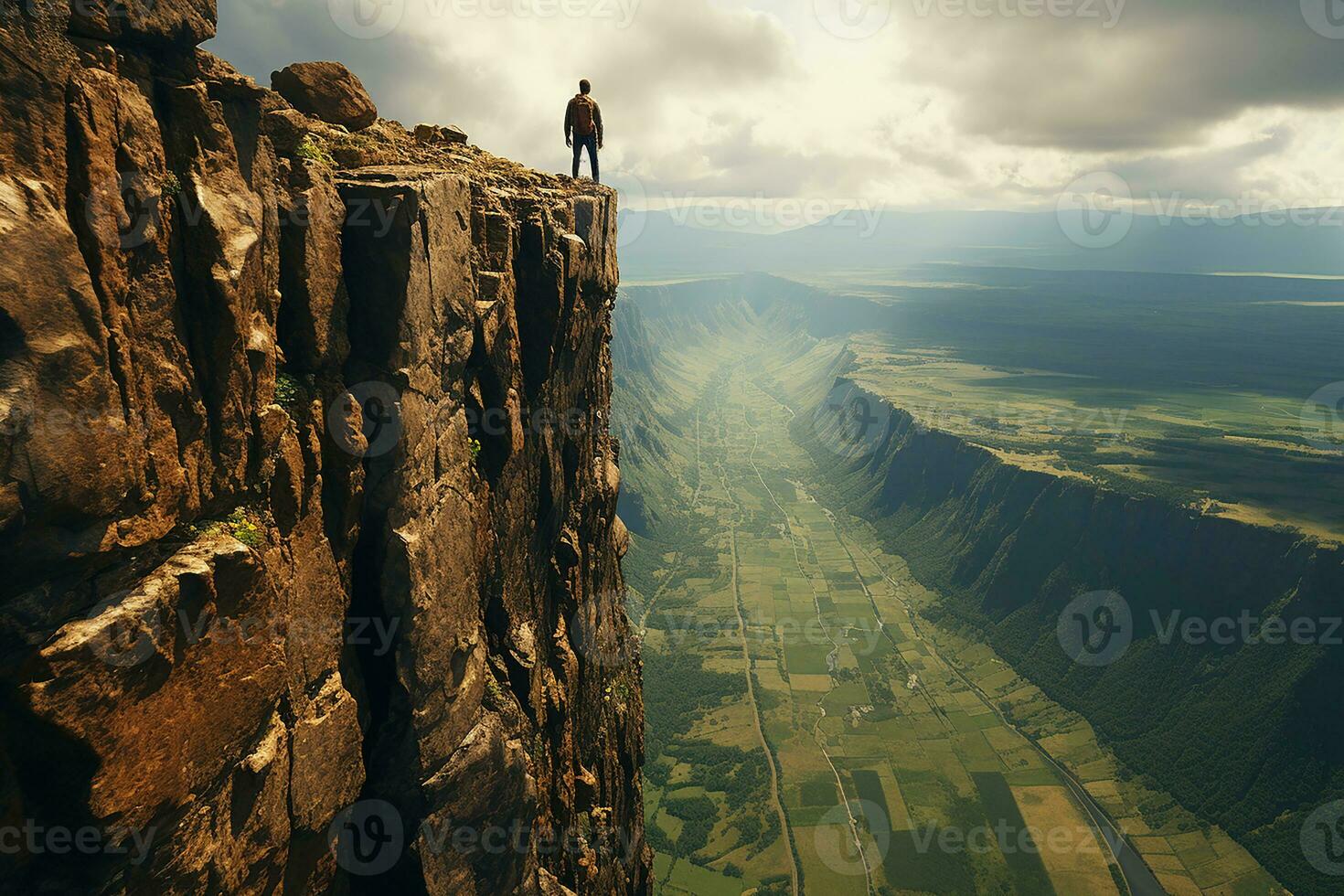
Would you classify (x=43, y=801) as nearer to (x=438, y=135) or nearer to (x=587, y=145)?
(x=438, y=135)

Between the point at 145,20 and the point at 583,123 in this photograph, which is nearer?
the point at 145,20

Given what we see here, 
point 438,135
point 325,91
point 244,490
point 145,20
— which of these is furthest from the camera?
point 438,135

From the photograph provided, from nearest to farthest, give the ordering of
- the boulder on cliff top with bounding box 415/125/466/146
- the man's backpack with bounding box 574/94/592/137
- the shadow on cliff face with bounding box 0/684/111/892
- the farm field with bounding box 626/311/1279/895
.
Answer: the shadow on cliff face with bounding box 0/684/111/892, the boulder on cliff top with bounding box 415/125/466/146, the man's backpack with bounding box 574/94/592/137, the farm field with bounding box 626/311/1279/895

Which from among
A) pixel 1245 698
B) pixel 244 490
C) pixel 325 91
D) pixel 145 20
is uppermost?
pixel 325 91

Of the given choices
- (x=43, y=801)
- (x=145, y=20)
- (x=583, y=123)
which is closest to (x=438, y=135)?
(x=583, y=123)

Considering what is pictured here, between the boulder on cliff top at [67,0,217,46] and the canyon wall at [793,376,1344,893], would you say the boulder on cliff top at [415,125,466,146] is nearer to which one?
the boulder on cliff top at [67,0,217,46]

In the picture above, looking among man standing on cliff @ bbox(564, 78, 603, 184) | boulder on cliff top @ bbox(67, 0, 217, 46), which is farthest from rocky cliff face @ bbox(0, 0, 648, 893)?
man standing on cliff @ bbox(564, 78, 603, 184)

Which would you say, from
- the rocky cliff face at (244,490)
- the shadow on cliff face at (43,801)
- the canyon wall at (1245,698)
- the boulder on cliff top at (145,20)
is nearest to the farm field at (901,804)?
the canyon wall at (1245,698)

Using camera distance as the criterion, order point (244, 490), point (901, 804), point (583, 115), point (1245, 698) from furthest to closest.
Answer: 1. point (1245, 698)
2. point (901, 804)
3. point (583, 115)
4. point (244, 490)

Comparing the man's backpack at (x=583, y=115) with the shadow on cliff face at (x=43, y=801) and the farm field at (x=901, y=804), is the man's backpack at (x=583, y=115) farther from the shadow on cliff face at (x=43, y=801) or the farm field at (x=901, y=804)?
the farm field at (x=901, y=804)
